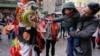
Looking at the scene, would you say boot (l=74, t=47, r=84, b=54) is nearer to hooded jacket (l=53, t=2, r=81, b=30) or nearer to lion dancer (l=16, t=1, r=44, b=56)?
hooded jacket (l=53, t=2, r=81, b=30)

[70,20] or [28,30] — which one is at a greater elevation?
[70,20]

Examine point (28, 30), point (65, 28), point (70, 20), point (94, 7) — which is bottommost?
point (28, 30)

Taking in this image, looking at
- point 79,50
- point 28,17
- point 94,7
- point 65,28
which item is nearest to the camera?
point 94,7

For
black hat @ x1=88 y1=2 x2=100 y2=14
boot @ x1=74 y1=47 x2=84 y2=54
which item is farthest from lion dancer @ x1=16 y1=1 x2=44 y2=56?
black hat @ x1=88 y1=2 x2=100 y2=14

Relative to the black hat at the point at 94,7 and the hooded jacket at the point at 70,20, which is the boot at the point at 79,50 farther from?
the black hat at the point at 94,7

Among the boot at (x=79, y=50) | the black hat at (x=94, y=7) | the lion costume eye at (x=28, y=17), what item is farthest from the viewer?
the lion costume eye at (x=28, y=17)

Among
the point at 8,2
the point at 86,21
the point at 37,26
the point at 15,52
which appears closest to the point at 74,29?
the point at 86,21

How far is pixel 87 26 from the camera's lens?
6219 mm

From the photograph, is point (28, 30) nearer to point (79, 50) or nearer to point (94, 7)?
point (79, 50)

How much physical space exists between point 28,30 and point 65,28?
4.18 feet

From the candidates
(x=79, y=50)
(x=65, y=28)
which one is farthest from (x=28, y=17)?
(x=79, y=50)

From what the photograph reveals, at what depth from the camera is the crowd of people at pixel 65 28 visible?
20.3 ft

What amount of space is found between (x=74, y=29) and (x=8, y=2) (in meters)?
61.6

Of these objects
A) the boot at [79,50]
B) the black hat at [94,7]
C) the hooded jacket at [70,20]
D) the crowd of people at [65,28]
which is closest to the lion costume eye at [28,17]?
the crowd of people at [65,28]
